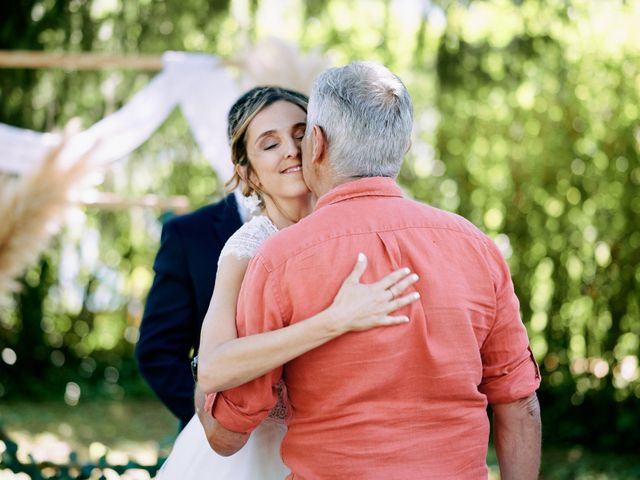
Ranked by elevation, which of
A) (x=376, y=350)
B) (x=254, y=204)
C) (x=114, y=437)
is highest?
(x=254, y=204)

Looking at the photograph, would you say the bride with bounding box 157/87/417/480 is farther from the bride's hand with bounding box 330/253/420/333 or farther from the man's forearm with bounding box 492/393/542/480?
the man's forearm with bounding box 492/393/542/480

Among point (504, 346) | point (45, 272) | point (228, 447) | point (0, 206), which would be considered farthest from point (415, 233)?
point (45, 272)

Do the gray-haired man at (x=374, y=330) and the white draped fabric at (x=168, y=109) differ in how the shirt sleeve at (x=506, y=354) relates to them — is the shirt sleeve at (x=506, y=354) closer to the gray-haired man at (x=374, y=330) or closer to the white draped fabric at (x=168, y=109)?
the gray-haired man at (x=374, y=330)

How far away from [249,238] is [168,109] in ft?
13.0

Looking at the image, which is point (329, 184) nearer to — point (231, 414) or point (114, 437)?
point (231, 414)

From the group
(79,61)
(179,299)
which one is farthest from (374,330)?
(79,61)

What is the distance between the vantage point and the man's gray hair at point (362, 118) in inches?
66.8

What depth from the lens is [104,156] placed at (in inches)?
211

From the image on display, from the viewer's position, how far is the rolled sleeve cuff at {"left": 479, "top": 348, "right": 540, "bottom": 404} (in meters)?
1.85

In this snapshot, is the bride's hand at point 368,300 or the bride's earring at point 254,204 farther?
the bride's earring at point 254,204

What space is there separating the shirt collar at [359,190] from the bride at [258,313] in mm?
137

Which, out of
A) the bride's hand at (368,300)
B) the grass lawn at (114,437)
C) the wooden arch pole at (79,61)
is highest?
the wooden arch pole at (79,61)

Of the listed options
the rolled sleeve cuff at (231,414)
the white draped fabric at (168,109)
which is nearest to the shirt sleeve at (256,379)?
the rolled sleeve cuff at (231,414)

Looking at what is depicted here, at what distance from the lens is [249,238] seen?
1969 millimetres
